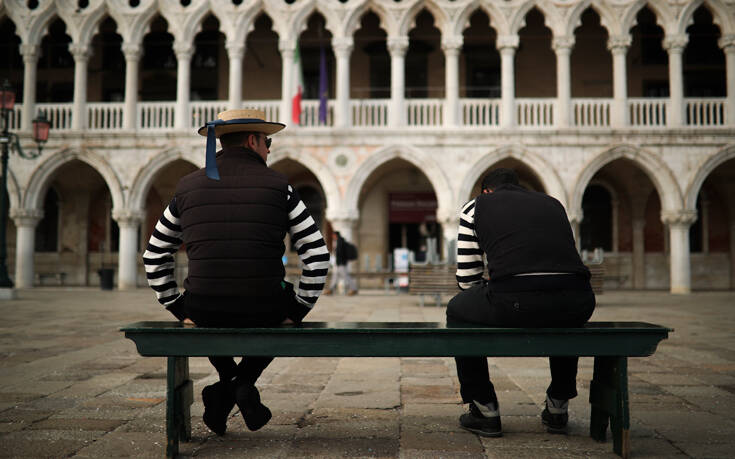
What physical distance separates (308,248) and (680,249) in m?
17.0

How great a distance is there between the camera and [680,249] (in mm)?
17531

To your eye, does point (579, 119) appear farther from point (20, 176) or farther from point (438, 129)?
point (20, 176)

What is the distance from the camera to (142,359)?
590 cm

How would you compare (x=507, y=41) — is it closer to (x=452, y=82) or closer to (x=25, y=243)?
(x=452, y=82)

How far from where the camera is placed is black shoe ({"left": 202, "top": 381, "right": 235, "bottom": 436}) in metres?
3.17

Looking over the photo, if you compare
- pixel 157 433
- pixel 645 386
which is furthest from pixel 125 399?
pixel 645 386

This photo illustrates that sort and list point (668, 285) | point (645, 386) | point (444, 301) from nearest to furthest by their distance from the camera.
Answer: point (645, 386)
point (444, 301)
point (668, 285)

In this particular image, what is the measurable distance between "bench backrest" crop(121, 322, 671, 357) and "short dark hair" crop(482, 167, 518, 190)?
82cm

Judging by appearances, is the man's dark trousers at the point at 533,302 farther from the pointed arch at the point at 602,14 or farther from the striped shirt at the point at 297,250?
the pointed arch at the point at 602,14

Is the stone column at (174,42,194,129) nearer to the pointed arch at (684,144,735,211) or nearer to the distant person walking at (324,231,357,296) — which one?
the distant person walking at (324,231,357,296)

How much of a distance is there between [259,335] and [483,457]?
3.88ft

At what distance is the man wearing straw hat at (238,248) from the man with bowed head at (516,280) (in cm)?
82

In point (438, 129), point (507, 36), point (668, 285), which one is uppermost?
point (507, 36)

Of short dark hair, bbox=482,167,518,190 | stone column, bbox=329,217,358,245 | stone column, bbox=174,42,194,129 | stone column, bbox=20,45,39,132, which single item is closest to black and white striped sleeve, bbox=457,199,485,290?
short dark hair, bbox=482,167,518,190
